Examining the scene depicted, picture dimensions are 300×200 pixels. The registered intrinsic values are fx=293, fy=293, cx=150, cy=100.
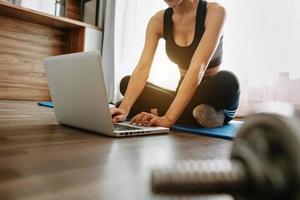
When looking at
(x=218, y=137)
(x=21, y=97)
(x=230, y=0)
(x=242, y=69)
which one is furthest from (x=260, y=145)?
(x=21, y=97)

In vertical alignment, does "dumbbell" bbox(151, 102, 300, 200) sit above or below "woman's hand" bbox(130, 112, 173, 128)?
above

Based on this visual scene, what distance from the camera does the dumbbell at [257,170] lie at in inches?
7.6

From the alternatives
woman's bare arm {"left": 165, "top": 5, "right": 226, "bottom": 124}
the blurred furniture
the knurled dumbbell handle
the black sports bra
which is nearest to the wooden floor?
the knurled dumbbell handle

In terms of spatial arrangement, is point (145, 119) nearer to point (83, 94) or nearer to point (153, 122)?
point (153, 122)

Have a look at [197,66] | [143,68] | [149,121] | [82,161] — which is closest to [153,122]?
[149,121]

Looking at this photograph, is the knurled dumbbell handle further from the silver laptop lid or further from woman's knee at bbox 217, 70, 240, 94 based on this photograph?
woman's knee at bbox 217, 70, 240, 94

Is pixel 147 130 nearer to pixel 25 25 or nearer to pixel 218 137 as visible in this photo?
pixel 218 137

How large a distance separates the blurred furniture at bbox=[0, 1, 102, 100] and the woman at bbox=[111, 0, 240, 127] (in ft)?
4.42

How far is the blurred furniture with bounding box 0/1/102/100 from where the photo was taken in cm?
231

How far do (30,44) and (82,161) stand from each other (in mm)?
2207

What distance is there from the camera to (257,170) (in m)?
0.21

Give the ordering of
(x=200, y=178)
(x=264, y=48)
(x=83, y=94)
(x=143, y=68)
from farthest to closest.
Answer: (x=264, y=48)
(x=143, y=68)
(x=83, y=94)
(x=200, y=178)

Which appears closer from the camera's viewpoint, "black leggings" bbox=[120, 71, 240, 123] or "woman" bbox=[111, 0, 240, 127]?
"woman" bbox=[111, 0, 240, 127]

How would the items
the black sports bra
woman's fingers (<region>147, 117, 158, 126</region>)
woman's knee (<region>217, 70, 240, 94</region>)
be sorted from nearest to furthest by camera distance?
woman's fingers (<region>147, 117, 158, 126</region>) → woman's knee (<region>217, 70, 240, 94</region>) → the black sports bra
